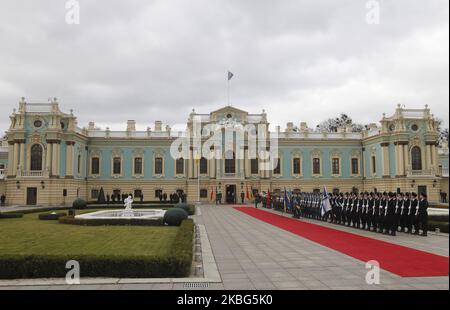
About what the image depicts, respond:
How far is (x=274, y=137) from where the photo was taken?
50750 millimetres

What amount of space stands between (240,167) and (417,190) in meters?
19.3

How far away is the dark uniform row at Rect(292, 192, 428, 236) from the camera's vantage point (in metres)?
16.4

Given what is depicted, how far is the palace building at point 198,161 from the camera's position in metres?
42.0

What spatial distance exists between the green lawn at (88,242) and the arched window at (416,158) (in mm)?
34734

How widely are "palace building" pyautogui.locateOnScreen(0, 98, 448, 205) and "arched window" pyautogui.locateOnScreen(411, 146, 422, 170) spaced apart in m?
0.11

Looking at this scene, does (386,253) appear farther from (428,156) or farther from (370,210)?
(428,156)

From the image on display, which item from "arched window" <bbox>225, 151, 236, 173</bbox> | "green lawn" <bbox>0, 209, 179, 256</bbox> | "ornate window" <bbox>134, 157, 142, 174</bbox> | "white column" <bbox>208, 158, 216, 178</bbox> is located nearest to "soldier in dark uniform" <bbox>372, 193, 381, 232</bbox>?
"green lawn" <bbox>0, 209, 179, 256</bbox>

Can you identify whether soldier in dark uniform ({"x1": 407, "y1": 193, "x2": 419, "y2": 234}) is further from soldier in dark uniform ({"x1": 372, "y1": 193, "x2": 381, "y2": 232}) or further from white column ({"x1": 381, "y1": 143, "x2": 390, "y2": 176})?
white column ({"x1": 381, "y1": 143, "x2": 390, "y2": 176})

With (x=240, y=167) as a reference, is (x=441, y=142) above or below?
above

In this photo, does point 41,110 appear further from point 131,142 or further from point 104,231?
point 104,231

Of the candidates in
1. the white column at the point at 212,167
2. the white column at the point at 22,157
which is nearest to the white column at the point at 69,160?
the white column at the point at 22,157

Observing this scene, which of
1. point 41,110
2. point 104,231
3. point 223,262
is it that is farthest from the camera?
point 41,110

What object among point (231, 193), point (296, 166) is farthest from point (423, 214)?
point (296, 166)
